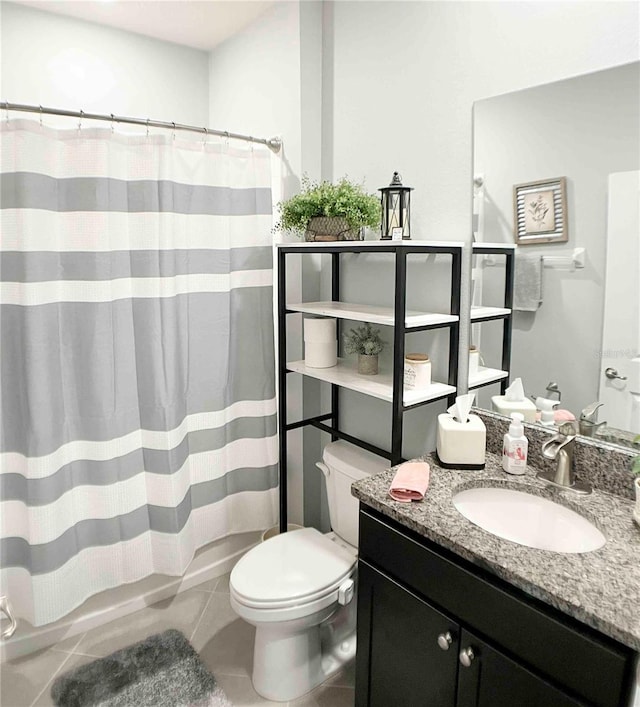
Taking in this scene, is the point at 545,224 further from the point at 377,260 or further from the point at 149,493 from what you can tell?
the point at 149,493

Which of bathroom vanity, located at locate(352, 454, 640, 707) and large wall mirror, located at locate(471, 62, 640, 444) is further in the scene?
large wall mirror, located at locate(471, 62, 640, 444)

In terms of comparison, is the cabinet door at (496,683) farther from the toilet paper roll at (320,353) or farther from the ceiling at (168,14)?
the ceiling at (168,14)

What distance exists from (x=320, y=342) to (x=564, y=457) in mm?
958

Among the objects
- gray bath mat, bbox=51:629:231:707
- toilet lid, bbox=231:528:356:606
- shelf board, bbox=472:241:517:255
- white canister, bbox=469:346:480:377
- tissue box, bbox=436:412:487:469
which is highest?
shelf board, bbox=472:241:517:255

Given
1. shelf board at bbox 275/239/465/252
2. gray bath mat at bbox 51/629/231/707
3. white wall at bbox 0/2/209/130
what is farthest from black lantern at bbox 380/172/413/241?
gray bath mat at bbox 51/629/231/707

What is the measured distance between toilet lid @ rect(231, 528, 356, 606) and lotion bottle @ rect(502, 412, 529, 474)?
2.17 ft

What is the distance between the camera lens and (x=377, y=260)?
2059 millimetres

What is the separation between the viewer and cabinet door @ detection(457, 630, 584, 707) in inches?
41.1

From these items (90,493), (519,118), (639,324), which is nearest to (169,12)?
(519,118)

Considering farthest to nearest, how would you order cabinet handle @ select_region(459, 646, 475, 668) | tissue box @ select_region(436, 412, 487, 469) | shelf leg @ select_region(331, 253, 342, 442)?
shelf leg @ select_region(331, 253, 342, 442) < tissue box @ select_region(436, 412, 487, 469) < cabinet handle @ select_region(459, 646, 475, 668)

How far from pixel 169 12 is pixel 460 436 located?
2206 mm

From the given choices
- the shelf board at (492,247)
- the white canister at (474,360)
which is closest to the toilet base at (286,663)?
the white canister at (474,360)

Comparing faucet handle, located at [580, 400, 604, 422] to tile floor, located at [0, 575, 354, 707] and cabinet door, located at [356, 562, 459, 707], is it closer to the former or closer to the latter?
cabinet door, located at [356, 562, 459, 707]

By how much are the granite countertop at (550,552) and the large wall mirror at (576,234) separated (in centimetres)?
24
